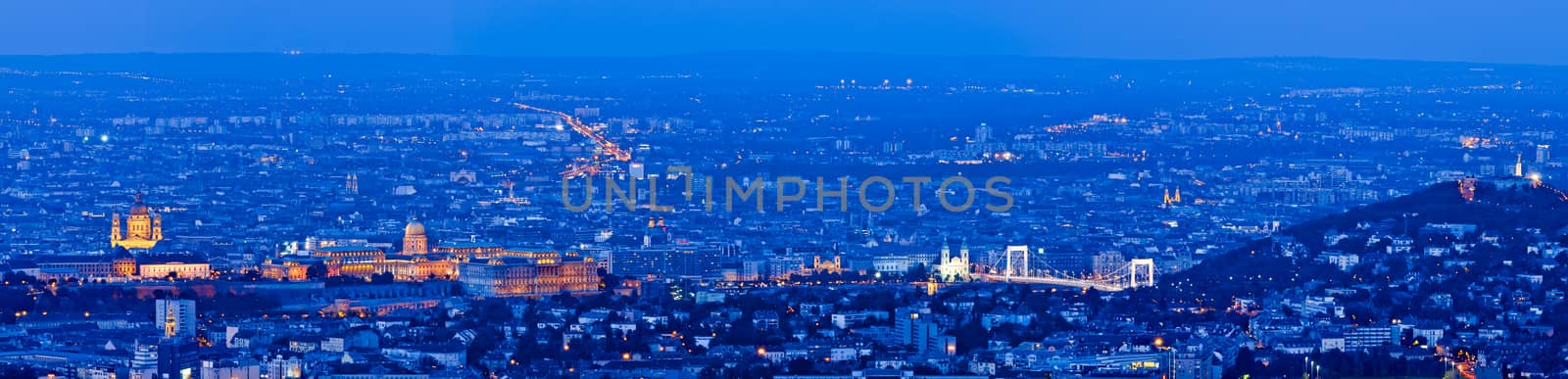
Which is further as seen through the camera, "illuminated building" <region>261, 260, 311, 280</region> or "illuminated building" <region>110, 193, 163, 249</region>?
"illuminated building" <region>110, 193, 163, 249</region>

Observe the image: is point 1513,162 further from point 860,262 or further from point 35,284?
point 35,284

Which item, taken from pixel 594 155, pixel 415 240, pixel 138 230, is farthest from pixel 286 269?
pixel 594 155

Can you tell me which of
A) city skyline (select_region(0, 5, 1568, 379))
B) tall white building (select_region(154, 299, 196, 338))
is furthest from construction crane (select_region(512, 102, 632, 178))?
tall white building (select_region(154, 299, 196, 338))

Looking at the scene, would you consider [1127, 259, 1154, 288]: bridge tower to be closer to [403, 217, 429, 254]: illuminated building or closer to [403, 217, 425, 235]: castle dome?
[403, 217, 429, 254]: illuminated building

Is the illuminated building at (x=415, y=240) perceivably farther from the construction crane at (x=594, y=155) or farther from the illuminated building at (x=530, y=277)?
the construction crane at (x=594, y=155)

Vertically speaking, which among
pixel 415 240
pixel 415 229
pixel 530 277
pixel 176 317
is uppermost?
pixel 415 229

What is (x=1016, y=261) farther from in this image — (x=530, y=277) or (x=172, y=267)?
(x=172, y=267)
